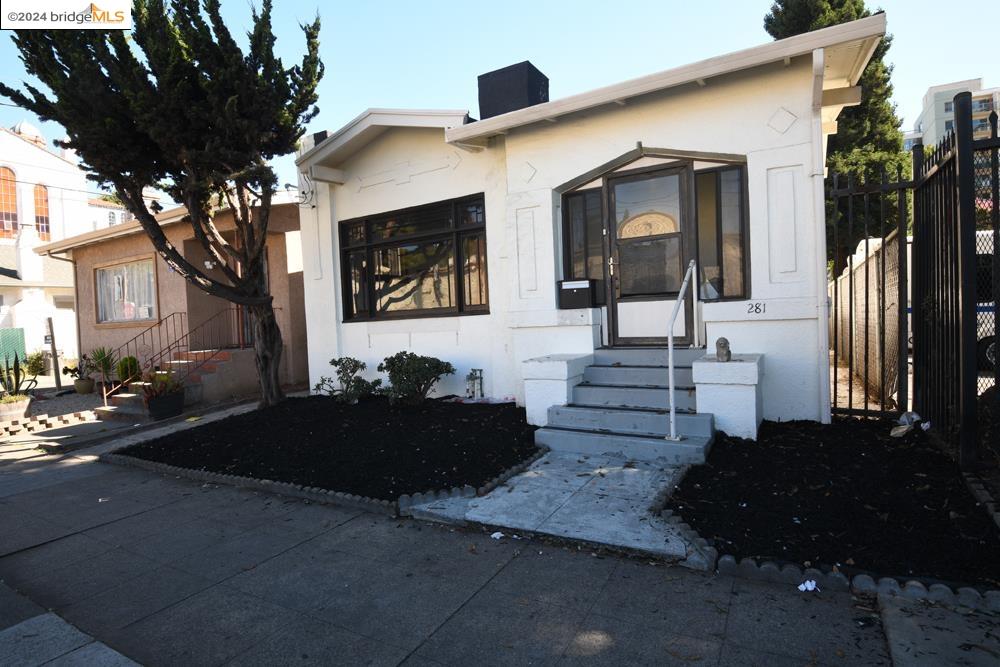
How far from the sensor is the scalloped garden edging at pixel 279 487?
4.48 metres

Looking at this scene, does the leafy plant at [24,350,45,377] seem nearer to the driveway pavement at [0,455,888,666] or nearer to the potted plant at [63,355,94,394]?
the potted plant at [63,355,94,394]

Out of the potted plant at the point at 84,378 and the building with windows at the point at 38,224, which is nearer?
the potted plant at the point at 84,378

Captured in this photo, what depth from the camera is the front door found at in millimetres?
6148

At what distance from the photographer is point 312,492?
15.9ft

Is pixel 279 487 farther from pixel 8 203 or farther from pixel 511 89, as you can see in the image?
pixel 8 203

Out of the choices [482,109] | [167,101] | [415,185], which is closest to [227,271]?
[167,101]

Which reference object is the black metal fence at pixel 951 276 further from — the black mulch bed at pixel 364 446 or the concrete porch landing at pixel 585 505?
the black mulch bed at pixel 364 446

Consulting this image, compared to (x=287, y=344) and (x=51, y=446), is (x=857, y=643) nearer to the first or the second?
(x=51, y=446)

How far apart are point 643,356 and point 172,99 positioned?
613cm

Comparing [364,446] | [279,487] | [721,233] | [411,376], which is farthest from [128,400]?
[721,233]

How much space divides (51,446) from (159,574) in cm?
566

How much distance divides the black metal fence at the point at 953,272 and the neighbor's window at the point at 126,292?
1426 cm

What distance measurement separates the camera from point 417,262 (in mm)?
8477

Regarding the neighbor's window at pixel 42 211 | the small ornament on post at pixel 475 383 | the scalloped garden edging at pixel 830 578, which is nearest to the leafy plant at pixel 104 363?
the small ornament on post at pixel 475 383
